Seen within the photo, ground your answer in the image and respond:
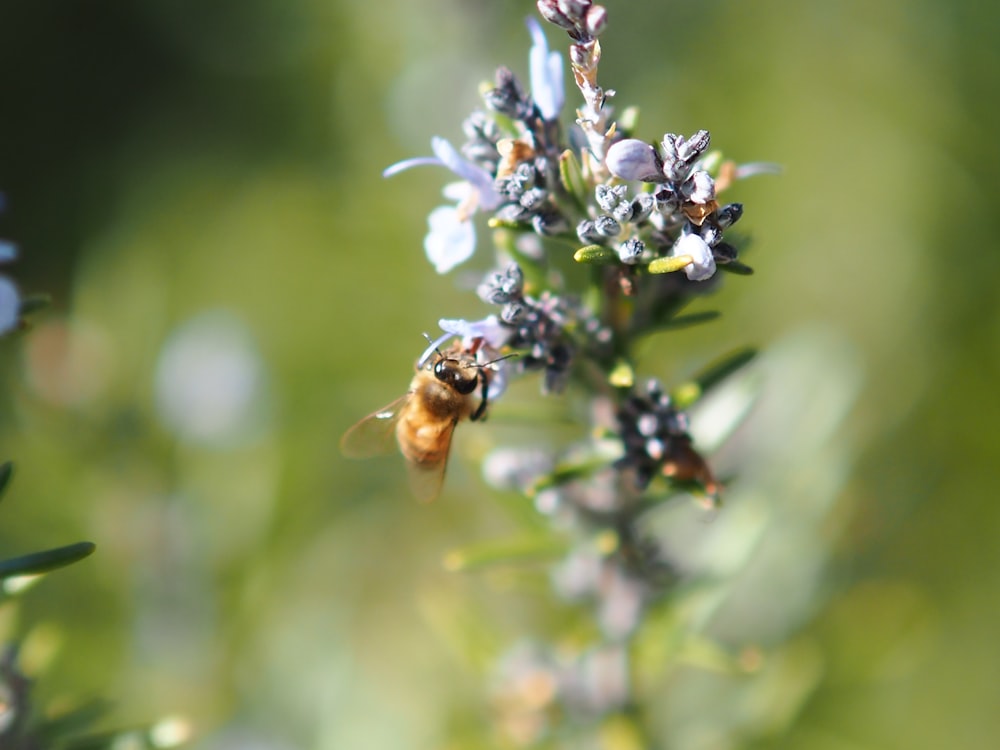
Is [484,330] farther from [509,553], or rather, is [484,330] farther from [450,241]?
[509,553]

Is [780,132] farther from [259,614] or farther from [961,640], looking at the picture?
[259,614]

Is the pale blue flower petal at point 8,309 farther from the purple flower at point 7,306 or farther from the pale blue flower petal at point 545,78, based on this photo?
the pale blue flower petal at point 545,78

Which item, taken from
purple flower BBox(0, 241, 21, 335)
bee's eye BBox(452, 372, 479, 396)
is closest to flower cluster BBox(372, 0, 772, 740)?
bee's eye BBox(452, 372, 479, 396)

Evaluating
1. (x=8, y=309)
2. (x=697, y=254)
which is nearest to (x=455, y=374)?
(x=697, y=254)

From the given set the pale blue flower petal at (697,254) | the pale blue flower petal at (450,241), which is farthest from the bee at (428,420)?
the pale blue flower petal at (697,254)

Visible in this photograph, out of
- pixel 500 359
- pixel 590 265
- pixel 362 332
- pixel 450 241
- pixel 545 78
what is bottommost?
pixel 500 359

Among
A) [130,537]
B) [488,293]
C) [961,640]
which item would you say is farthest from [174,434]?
[961,640]
